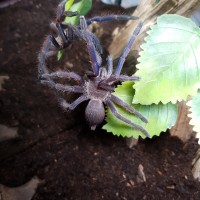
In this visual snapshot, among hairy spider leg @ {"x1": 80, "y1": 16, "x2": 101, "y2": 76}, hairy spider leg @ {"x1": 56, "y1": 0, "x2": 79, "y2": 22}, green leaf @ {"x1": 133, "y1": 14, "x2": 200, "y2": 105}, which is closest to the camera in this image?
green leaf @ {"x1": 133, "y1": 14, "x2": 200, "y2": 105}

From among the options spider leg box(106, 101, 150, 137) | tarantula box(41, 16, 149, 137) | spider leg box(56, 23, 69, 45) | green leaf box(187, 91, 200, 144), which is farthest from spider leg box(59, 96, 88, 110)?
green leaf box(187, 91, 200, 144)

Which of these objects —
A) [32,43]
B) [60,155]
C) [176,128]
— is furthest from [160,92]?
[32,43]

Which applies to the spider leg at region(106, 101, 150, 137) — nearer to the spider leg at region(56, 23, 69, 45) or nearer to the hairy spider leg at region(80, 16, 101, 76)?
the hairy spider leg at region(80, 16, 101, 76)

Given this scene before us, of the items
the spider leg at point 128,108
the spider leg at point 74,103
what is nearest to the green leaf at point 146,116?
the spider leg at point 128,108

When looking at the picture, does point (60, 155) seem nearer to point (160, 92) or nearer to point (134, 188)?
point (134, 188)

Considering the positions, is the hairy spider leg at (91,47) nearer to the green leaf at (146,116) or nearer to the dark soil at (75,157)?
the green leaf at (146,116)

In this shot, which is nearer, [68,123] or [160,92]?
[160,92]
